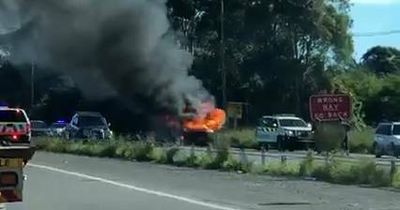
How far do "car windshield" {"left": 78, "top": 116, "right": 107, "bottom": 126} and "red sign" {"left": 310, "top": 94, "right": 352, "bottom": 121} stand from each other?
22.4 meters

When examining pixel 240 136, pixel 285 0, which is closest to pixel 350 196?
pixel 240 136

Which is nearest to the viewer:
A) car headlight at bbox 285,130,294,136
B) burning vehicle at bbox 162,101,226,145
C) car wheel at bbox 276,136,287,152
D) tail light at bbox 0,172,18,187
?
tail light at bbox 0,172,18,187

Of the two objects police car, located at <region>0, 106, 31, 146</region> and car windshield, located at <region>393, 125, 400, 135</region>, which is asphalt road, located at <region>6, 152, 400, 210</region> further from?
car windshield, located at <region>393, 125, 400, 135</region>

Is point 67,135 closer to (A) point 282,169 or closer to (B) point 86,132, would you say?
(B) point 86,132

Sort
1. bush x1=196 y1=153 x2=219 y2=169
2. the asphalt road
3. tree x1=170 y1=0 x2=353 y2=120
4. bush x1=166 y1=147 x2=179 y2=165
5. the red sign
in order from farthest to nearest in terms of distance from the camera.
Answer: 1. tree x1=170 y1=0 x2=353 y2=120
2. bush x1=166 y1=147 x2=179 y2=165
3. bush x1=196 y1=153 x2=219 y2=169
4. the red sign
5. the asphalt road

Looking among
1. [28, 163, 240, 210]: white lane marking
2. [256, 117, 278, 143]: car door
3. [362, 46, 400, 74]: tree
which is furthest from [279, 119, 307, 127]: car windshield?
[362, 46, 400, 74]: tree

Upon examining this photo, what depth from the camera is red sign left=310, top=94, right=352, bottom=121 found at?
26019mm

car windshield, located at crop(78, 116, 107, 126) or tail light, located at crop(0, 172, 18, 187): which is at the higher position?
car windshield, located at crop(78, 116, 107, 126)

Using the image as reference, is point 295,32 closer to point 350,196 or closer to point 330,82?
point 330,82

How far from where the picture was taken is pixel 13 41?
22438 mm

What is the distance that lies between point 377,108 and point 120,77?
50876 mm

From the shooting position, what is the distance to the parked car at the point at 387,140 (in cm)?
4167

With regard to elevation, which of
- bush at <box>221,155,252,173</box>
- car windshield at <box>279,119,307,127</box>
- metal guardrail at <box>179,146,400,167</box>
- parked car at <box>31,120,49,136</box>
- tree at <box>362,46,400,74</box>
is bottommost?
bush at <box>221,155,252,173</box>

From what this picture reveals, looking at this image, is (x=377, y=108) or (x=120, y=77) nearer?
(x=120, y=77)
